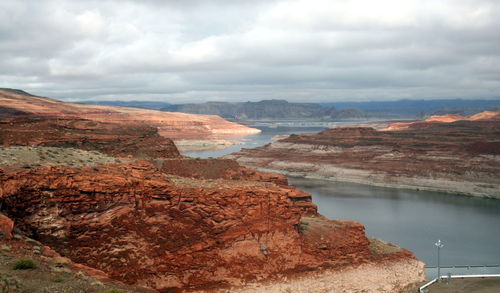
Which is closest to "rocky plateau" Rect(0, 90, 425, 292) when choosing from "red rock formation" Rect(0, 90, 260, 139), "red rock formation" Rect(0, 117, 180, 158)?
"red rock formation" Rect(0, 117, 180, 158)

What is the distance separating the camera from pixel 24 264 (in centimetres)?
945

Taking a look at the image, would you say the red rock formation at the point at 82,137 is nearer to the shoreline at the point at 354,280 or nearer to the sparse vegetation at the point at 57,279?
the shoreline at the point at 354,280

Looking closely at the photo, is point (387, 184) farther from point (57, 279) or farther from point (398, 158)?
point (57, 279)

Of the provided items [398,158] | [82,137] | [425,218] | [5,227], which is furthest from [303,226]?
[398,158]

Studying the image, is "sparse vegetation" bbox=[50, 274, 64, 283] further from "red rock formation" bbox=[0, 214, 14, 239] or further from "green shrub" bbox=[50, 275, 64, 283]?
"red rock formation" bbox=[0, 214, 14, 239]

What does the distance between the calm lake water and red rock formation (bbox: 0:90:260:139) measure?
2213 inches

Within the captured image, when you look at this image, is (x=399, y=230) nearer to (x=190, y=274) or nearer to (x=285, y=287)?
(x=285, y=287)

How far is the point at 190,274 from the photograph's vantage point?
15773mm

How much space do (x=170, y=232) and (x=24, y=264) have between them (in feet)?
21.0

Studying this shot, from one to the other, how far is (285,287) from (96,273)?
8229 millimetres

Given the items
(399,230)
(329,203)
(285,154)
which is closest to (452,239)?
(399,230)

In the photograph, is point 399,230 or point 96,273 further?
point 399,230

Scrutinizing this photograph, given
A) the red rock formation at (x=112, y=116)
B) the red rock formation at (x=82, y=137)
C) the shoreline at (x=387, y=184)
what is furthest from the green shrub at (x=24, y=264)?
the red rock formation at (x=112, y=116)

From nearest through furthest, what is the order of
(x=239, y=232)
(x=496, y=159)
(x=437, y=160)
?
(x=239, y=232), (x=496, y=159), (x=437, y=160)
